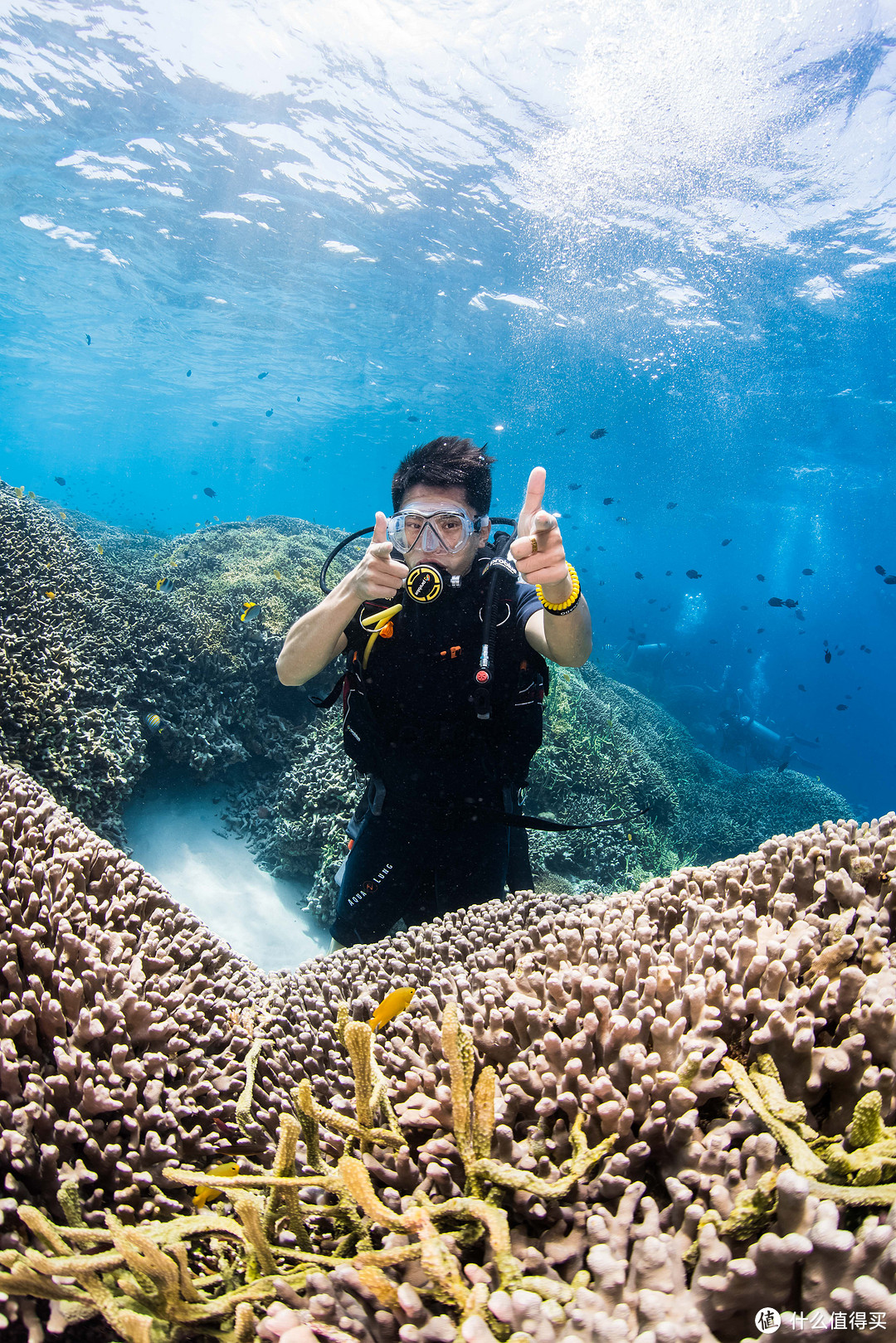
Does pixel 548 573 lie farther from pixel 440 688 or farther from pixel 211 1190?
pixel 211 1190

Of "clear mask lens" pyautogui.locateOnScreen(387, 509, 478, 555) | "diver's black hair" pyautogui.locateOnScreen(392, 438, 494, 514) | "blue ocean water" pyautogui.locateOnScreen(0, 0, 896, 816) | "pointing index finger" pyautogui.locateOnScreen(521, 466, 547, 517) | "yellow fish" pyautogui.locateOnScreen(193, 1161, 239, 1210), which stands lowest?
"yellow fish" pyautogui.locateOnScreen(193, 1161, 239, 1210)

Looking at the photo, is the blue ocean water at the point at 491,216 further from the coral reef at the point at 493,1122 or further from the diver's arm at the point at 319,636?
the coral reef at the point at 493,1122

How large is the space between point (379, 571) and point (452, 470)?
1069 mm

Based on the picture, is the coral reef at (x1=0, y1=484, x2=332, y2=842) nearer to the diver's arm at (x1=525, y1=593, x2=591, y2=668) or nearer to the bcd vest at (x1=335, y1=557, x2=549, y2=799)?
the bcd vest at (x1=335, y1=557, x2=549, y2=799)

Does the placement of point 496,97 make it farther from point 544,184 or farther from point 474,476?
point 474,476

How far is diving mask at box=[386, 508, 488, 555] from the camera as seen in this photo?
3557 millimetres

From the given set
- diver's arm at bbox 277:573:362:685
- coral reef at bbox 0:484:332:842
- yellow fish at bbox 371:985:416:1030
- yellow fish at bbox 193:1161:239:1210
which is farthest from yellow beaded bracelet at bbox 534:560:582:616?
coral reef at bbox 0:484:332:842

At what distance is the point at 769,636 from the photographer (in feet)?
364

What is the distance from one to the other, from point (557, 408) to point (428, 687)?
3125 cm

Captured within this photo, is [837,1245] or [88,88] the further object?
[88,88]

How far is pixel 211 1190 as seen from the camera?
65.2 inches

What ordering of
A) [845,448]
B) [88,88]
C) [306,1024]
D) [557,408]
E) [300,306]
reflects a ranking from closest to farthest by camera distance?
[306,1024], [88,88], [300,306], [845,448], [557,408]

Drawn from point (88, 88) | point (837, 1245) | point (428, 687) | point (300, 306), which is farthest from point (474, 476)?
point (300, 306)

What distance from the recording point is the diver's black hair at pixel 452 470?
3688 mm
